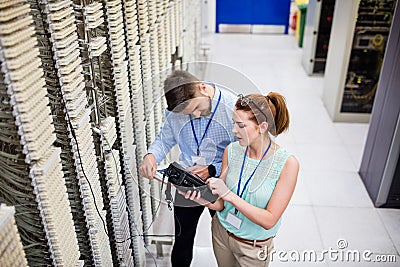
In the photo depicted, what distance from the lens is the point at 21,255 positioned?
1.19 m

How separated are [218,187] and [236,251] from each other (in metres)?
0.46

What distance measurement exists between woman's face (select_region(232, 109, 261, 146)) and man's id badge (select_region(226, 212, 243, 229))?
410 millimetres

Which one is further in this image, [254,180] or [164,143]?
[164,143]

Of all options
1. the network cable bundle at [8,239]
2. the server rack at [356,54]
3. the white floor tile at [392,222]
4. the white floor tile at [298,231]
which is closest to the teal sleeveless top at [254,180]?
the network cable bundle at [8,239]

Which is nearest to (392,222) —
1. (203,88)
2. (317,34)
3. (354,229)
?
Answer: (354,229)

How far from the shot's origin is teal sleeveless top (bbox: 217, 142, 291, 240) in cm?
182

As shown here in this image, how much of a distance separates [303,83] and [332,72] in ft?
4.62

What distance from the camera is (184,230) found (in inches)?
98.4

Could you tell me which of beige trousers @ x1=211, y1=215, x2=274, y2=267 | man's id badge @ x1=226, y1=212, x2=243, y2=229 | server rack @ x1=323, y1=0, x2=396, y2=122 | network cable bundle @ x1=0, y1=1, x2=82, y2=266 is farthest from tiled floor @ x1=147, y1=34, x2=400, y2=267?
network cable bundle @ x1=0, y1=1, x2=82, y2=266

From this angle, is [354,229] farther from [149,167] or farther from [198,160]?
[149,167]

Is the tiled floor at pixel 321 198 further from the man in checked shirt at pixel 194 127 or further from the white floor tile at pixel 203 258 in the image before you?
the man in checked shirt at pixel 194 127

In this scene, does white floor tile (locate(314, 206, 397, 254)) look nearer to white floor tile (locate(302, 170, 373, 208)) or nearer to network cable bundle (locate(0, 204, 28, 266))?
white floor tile (locate(302, 170, 373, 208))

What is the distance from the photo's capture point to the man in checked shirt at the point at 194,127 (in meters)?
1.86

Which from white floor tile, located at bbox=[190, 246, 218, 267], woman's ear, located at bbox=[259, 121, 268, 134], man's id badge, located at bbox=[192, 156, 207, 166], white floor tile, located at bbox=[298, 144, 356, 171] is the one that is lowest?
white floor tile, located at bbox=[298, 144, 356, 171]
